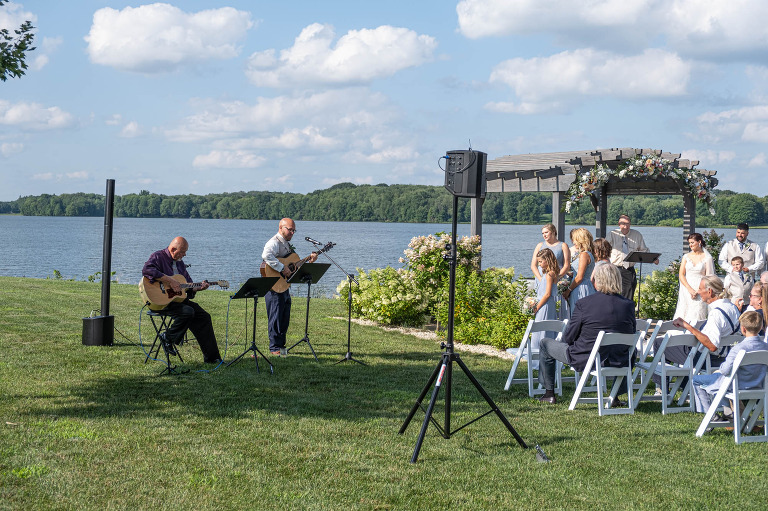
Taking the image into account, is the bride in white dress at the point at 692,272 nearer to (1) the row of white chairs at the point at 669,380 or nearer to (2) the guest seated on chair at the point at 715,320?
(1) the row of white chairs at the point at 669,380

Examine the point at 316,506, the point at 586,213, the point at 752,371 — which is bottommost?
the point at 316,506

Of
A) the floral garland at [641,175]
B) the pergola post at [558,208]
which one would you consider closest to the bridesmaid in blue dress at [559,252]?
the floral garland at [641,175]

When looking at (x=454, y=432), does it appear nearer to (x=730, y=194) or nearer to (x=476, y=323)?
(x=476, y=323)

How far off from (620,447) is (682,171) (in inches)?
364

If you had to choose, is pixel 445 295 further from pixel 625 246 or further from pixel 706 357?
pixel 706 357

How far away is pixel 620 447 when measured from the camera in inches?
243

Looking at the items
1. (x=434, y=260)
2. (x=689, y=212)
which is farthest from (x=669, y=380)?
(x=689, y=212)

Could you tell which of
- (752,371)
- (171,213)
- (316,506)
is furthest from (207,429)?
(171,213)

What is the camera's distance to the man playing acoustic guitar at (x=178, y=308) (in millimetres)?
9062

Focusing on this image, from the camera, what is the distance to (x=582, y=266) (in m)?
9.66

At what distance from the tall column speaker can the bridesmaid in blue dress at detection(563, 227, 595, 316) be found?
4017 mm

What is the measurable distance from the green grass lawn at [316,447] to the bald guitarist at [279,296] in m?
0.99

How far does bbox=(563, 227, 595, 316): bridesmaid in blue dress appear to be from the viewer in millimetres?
9500

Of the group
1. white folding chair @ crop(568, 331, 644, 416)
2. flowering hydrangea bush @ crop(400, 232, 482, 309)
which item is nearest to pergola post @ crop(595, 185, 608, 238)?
flowering hydrangea bush @ crop(400, 232, 482, 309)
